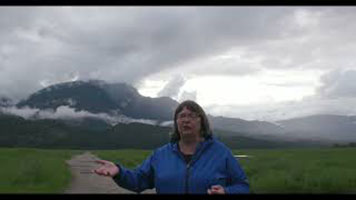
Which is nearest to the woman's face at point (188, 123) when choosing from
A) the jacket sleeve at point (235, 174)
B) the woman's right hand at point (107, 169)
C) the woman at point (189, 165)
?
the woman at point (189, 165)

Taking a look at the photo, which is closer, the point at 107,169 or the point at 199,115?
the point at 107,169

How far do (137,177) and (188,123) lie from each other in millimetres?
367

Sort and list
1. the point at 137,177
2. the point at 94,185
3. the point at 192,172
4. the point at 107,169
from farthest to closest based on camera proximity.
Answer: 1. the point at 94,185
2. the point at 137,177
3. the point at 192,172
4. the point at 107,169

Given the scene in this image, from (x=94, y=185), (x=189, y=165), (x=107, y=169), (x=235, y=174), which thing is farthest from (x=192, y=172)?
(x=94, y=185)

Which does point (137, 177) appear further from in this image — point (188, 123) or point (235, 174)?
point (235, 174)

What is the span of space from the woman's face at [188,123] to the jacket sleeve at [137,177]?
9.4 inches

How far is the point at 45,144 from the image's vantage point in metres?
200

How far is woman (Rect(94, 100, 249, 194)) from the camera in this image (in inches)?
111

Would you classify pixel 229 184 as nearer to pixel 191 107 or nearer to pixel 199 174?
pixel 199 174

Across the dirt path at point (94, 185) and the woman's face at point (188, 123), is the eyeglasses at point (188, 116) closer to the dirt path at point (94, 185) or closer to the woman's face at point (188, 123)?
the woman's face at point (188, 123)

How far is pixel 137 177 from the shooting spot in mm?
2986

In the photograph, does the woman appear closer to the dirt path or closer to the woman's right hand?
the woman's right hand

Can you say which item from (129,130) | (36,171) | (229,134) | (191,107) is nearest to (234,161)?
(191,107)

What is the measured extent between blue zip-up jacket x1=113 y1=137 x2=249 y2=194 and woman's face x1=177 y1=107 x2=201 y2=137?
0.25ft
